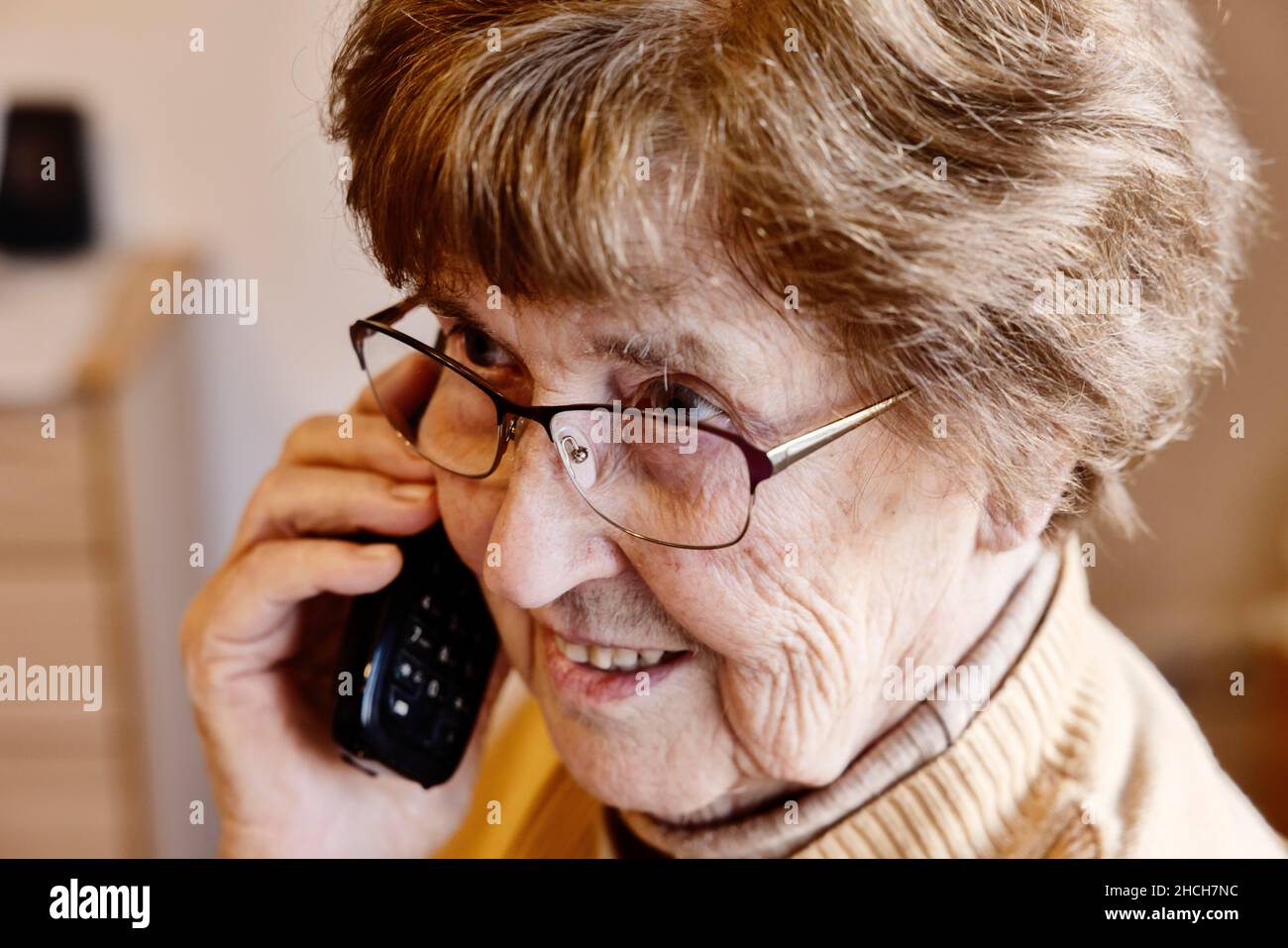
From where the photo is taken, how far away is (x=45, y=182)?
6.14ft

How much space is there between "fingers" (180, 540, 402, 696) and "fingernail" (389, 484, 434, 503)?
40 mm

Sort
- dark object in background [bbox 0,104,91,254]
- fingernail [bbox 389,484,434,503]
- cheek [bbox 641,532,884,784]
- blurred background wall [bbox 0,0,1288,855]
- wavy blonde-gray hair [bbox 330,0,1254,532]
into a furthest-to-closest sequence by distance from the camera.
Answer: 1. dark object in background [bbox 0,104,91,254]
2. blurred background wall [bbox 0,0,1288,855]
3. fingernail [bbox 389,484,434,503]
4. cheek [bbox 641,532,884,784]
5. wavy blonde-gray hair [bbox 330,0,1254,532]

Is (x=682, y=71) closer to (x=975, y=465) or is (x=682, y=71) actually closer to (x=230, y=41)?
(x=975, y=465)

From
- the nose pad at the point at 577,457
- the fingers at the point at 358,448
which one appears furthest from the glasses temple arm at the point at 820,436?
the fingers at the point at 358,448

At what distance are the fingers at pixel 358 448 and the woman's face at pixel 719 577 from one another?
0.10m

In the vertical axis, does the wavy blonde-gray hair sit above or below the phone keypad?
above

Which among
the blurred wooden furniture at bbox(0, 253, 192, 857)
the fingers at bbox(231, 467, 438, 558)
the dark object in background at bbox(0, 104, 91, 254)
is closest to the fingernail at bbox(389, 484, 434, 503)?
the fingers at bbox(231, 467, 438, 558)

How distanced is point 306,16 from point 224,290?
2.11 ft

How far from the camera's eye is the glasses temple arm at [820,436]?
0.63m

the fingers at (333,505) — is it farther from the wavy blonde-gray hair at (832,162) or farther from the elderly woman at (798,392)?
the wavy blonde-gray hair at (832,162)

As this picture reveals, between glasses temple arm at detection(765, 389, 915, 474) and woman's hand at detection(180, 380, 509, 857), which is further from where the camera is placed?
woman's hand at detection(180, 380, 509, 857)

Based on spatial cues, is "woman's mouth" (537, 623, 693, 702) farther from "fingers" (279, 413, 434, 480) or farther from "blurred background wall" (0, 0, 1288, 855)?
"blurred background wall" (0, 0, 1288, 855)

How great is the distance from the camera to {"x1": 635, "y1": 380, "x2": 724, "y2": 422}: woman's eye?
643 millimetres
